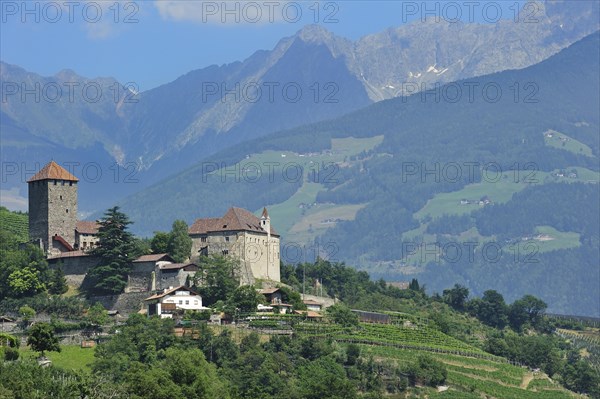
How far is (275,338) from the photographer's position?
344ft

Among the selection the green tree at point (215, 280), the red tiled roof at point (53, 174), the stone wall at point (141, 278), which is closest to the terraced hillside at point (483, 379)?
the green tree at point (215, 280)

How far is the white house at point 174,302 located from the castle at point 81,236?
3027mm

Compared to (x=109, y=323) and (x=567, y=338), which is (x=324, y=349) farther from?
(x=567, y=338)

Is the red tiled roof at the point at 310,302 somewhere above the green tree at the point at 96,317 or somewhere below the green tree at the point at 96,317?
above

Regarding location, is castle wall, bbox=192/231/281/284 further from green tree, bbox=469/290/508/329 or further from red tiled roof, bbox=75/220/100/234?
green tree, bbox=469/290/508/329

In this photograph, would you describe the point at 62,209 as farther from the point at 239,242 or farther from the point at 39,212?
the point at 239,242

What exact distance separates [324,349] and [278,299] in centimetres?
1221

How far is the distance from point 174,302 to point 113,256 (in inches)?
271

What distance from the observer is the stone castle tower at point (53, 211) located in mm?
116938

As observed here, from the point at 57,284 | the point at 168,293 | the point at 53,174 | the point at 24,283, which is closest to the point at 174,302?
the point at 168,293

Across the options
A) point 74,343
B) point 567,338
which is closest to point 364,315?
point 74,343

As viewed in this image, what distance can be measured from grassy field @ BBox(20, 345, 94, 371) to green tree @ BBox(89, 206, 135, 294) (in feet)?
35.1

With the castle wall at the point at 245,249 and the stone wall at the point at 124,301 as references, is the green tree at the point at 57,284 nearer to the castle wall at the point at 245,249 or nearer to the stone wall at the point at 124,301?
the stone wall at the point at 124,301

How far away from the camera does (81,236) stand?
118438mm
